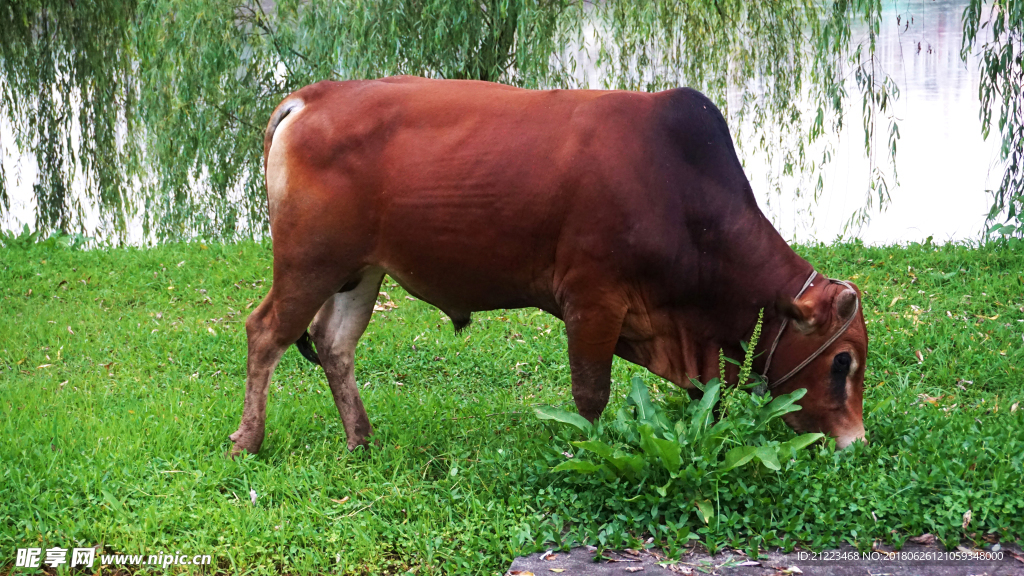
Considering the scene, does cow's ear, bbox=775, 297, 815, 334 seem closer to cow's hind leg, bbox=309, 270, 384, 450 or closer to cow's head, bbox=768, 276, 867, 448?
cow's head, bbox=768, 276, 867, 448

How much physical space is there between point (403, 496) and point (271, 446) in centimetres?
98

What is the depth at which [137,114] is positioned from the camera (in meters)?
9.52

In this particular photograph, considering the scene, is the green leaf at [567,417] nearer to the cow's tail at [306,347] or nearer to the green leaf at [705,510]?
the green leaf at [705,510]

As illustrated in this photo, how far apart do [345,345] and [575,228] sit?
1464 mm

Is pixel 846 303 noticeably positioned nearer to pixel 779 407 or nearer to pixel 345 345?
pixel 779 407

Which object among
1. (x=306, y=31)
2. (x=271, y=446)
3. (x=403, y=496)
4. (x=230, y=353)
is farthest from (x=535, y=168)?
(x=306, y=31)

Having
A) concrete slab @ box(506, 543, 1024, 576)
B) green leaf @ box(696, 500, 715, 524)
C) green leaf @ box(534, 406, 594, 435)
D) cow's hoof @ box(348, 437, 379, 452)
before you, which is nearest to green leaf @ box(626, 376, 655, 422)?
green leaf @ box(534, 406, 594, 435)

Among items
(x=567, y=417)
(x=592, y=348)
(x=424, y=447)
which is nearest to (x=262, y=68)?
(x=424, y=447)

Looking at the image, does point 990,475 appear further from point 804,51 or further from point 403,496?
point 804,51

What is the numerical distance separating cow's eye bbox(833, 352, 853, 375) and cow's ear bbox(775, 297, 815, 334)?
18 centimetres

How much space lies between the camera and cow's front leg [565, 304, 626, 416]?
3941mm

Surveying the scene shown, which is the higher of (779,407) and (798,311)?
(798,311)

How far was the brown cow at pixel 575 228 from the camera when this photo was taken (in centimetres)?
388

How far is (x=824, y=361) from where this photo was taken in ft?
13.0
